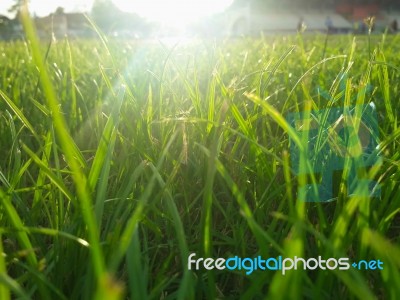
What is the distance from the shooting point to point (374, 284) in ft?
1.41

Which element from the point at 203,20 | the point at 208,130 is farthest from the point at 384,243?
the point at 203,20

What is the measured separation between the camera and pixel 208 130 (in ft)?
2.19

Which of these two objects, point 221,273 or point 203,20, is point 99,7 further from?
point 221,273

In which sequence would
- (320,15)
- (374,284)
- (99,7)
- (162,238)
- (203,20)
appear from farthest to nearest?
(99,7), (320,15), (203,20), (162,238), (374,284)

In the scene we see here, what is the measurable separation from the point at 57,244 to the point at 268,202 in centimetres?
25

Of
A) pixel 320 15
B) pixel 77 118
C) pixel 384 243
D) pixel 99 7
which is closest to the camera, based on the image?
pixel 384 243

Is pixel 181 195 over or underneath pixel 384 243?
underneath

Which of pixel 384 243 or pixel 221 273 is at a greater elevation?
pixel 384 243

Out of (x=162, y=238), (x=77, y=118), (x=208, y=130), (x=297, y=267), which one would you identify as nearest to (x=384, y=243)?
(x=297, y=267)

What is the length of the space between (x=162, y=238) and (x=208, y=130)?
0.19 metres

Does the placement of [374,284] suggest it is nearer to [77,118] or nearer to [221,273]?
[221,273]

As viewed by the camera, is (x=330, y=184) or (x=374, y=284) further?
(x=330, y=184)

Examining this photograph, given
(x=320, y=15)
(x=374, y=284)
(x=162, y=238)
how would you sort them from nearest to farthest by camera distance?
1. (x=374, y=284)
2. (x=162, y=238)
3. (x=320, y=15)

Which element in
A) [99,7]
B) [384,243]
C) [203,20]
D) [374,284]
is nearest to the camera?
[384,243]
